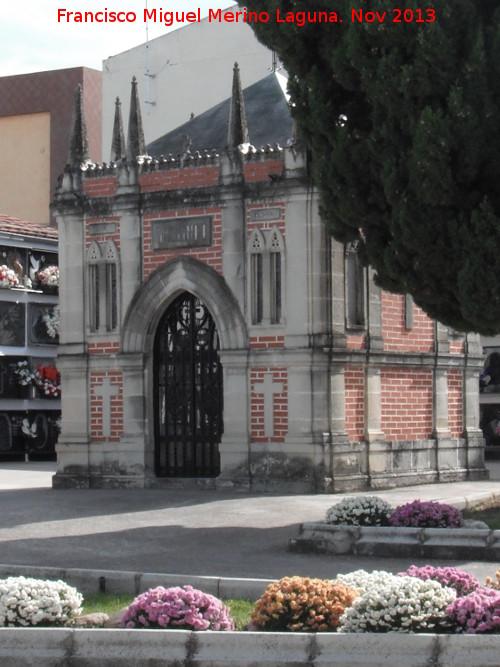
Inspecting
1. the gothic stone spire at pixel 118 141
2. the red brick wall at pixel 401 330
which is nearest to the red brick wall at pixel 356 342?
the red brick wall at pixel 401 330

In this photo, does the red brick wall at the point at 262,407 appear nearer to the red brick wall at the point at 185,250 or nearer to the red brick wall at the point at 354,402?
the red brick wall at the point at 354,402

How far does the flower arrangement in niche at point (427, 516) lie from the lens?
1468 centimetres

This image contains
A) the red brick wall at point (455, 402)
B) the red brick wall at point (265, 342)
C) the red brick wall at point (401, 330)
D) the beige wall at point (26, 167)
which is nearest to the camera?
the red brick wall at point (265, 342)

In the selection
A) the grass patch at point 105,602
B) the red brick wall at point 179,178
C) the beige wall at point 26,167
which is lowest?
the grass patch at point 105,602

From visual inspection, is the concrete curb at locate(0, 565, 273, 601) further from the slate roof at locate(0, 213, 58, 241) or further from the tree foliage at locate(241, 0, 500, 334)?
the slate roof at locate(0, 213, 58, 241)

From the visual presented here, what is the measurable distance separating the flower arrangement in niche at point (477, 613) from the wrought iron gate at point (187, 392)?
509 inches

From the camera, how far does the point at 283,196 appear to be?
2119cm

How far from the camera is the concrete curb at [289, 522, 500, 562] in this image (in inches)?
543

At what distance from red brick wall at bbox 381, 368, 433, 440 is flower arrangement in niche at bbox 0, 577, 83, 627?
498 inches

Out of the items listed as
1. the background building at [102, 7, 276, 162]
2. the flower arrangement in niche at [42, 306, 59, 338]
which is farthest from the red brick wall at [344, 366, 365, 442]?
the background building at [102, 7, 276, 162]

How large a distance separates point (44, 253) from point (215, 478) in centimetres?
1318

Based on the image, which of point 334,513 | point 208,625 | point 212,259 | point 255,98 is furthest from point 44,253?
point 208,625

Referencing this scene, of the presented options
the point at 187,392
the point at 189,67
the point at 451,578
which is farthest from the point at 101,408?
the point at 189,67

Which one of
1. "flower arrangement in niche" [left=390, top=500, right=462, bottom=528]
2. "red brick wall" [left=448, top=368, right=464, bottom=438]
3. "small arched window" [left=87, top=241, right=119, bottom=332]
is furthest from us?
"red brick wall" [left=448, top=368, right=464, bottom=438]
